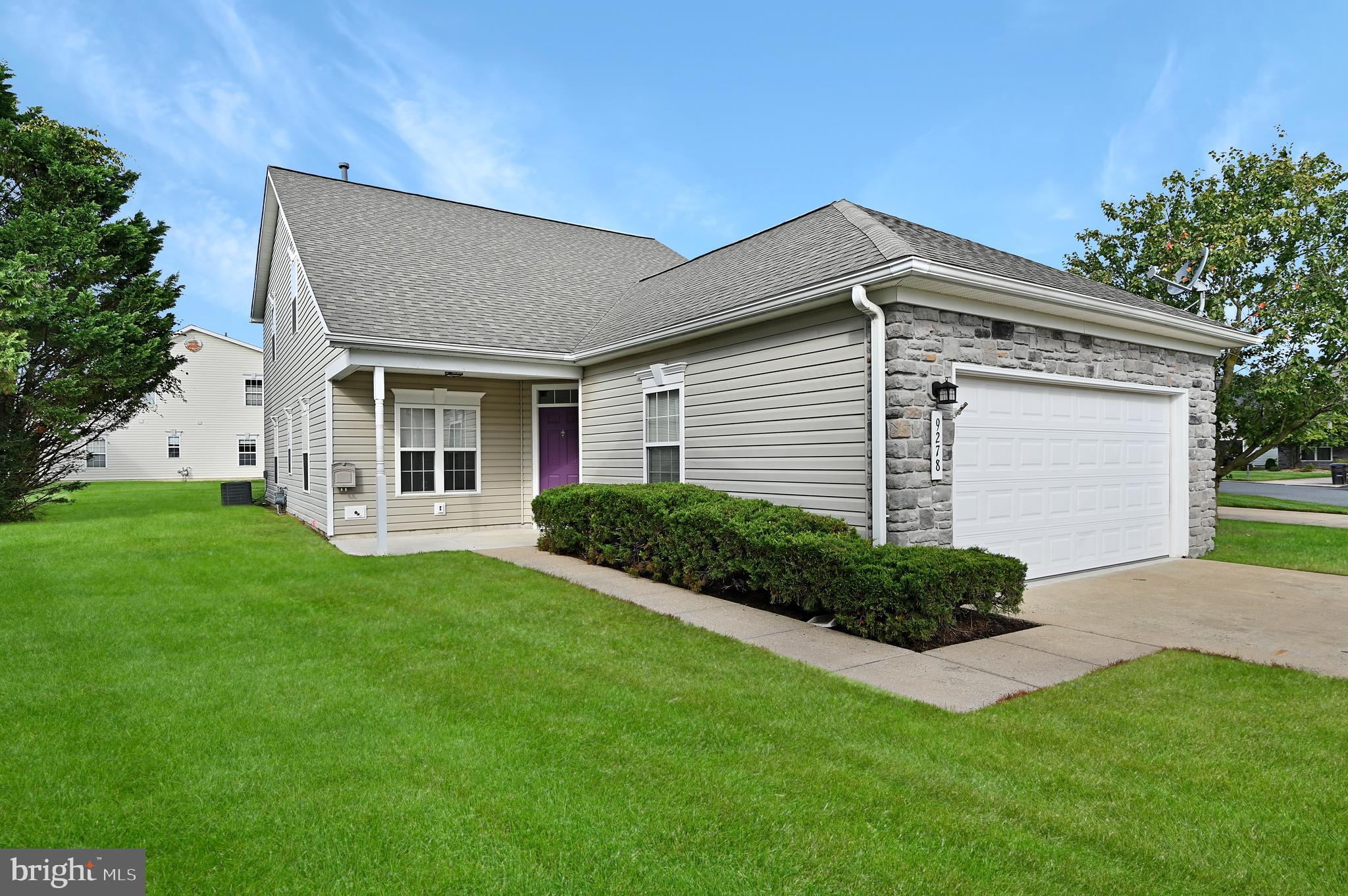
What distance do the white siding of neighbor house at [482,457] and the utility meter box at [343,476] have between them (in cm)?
13

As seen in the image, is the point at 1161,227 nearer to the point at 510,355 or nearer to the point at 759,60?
the point at 759,60

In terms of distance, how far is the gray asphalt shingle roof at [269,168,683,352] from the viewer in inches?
452

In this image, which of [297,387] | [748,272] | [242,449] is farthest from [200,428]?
[748,272]

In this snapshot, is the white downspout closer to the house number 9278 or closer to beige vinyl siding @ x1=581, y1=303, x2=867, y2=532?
beige vinyl siding @ x1=581, y1=303, x2=867, y2=532

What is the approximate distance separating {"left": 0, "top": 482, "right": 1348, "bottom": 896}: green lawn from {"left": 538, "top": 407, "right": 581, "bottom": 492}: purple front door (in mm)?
7616

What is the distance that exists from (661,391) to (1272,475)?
1544 inches

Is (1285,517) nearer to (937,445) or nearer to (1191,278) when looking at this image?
(1191,278)

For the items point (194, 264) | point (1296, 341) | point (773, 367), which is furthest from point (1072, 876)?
point (194, 264)

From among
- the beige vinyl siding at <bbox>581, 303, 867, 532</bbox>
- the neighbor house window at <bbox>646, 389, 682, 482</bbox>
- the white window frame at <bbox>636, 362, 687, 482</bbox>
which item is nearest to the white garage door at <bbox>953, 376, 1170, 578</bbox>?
the beige vinyl siding at <bbox>581, 303, 867, 532</bbox>

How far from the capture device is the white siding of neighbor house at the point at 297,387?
11914mm

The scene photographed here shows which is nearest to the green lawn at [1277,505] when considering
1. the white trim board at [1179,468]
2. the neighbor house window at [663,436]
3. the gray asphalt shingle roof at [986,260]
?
the white trim board at [1179,468]

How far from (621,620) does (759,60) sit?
36.9 ft

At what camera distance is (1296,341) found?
13922 millimetres

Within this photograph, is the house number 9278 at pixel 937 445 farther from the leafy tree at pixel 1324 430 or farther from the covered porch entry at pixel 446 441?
the leafy tree at pixel 1324 430
